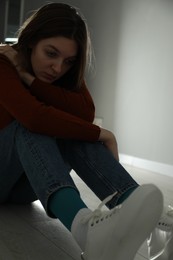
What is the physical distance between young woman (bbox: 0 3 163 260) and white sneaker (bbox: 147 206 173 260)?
11cm

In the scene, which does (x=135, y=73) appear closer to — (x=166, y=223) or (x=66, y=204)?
(x=166, y=223)

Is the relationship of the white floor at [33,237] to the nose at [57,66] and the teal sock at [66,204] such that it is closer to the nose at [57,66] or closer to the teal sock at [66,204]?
the teal sock at [66,204]

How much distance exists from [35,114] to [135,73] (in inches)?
85.5

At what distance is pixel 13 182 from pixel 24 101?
33 cm

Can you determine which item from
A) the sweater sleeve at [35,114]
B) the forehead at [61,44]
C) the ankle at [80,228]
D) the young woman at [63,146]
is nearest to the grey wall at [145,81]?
the young woman at [63,146]

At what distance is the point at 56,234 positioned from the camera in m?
1.09

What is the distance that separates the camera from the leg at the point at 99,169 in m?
0.99

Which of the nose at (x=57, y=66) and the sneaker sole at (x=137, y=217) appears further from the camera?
the nose at (x=57, y=66)

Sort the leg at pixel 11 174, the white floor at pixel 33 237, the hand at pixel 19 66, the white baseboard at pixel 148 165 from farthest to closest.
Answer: the white baseboard at pixel 148 165 < the hand at pixel 19 66 < the leg at pixel 11 174 < the white floor at pixel 33 237

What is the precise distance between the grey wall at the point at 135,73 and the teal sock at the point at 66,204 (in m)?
1.93

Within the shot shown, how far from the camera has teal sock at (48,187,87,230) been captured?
0.80m

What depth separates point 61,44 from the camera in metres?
1.15

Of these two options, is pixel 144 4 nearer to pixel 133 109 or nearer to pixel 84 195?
pixel 133 109

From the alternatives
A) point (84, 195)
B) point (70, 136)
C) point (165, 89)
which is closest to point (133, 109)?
point (165, 89)
